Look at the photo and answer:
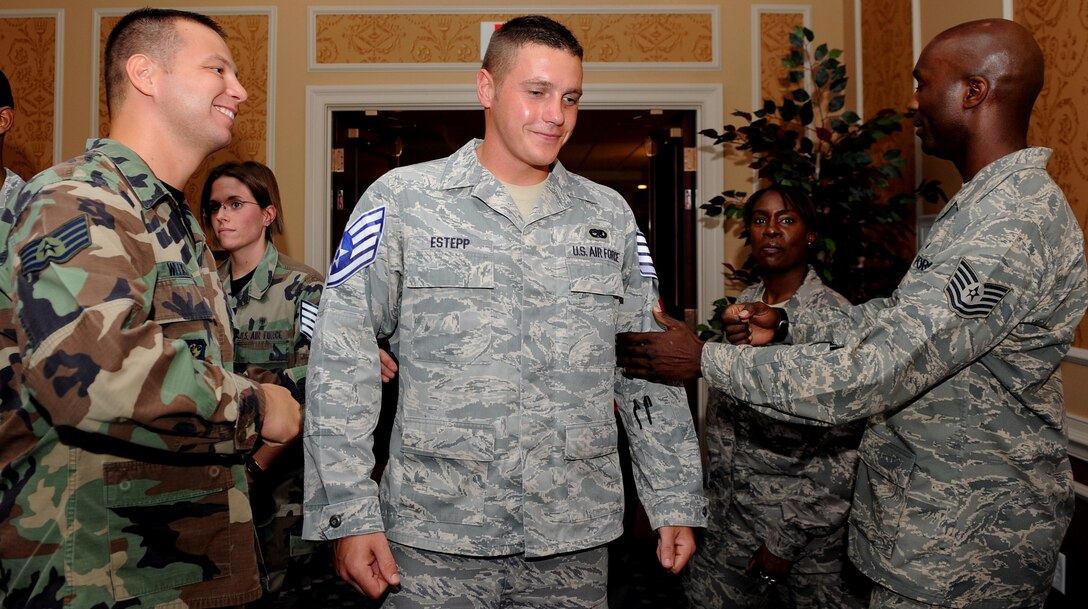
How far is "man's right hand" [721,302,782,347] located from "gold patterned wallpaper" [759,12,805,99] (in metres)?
2.43

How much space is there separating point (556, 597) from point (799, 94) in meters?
2.70

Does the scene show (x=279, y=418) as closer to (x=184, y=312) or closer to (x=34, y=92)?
(x=184, y=312)

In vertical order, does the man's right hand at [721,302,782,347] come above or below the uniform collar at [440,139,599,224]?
below

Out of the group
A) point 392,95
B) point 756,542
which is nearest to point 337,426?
point 756,542

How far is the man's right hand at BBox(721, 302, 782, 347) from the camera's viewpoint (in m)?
1.96

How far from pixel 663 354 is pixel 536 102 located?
577mm

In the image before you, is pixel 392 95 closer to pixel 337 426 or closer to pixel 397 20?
pixel 397 20

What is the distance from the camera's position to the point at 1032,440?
1.33 metres

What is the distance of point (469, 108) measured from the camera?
4020 mm

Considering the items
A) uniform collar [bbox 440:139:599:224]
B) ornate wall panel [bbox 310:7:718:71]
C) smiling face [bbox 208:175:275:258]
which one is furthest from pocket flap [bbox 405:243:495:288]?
ornate wall panel [bbox 310:7:718:71]

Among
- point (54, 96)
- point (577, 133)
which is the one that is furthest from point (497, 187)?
point (577, 133)

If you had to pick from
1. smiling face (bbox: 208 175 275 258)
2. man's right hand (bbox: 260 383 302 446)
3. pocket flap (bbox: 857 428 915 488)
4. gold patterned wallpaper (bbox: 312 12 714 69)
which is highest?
gold patterned wallpaper (bbox: 312 12 714 69)

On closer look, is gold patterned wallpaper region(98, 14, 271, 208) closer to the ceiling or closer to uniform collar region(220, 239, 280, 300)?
the ceiling

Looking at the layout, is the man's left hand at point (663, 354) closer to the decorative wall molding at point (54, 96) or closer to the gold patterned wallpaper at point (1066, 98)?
the gold patterned wallpaper at point (1066, 98)
